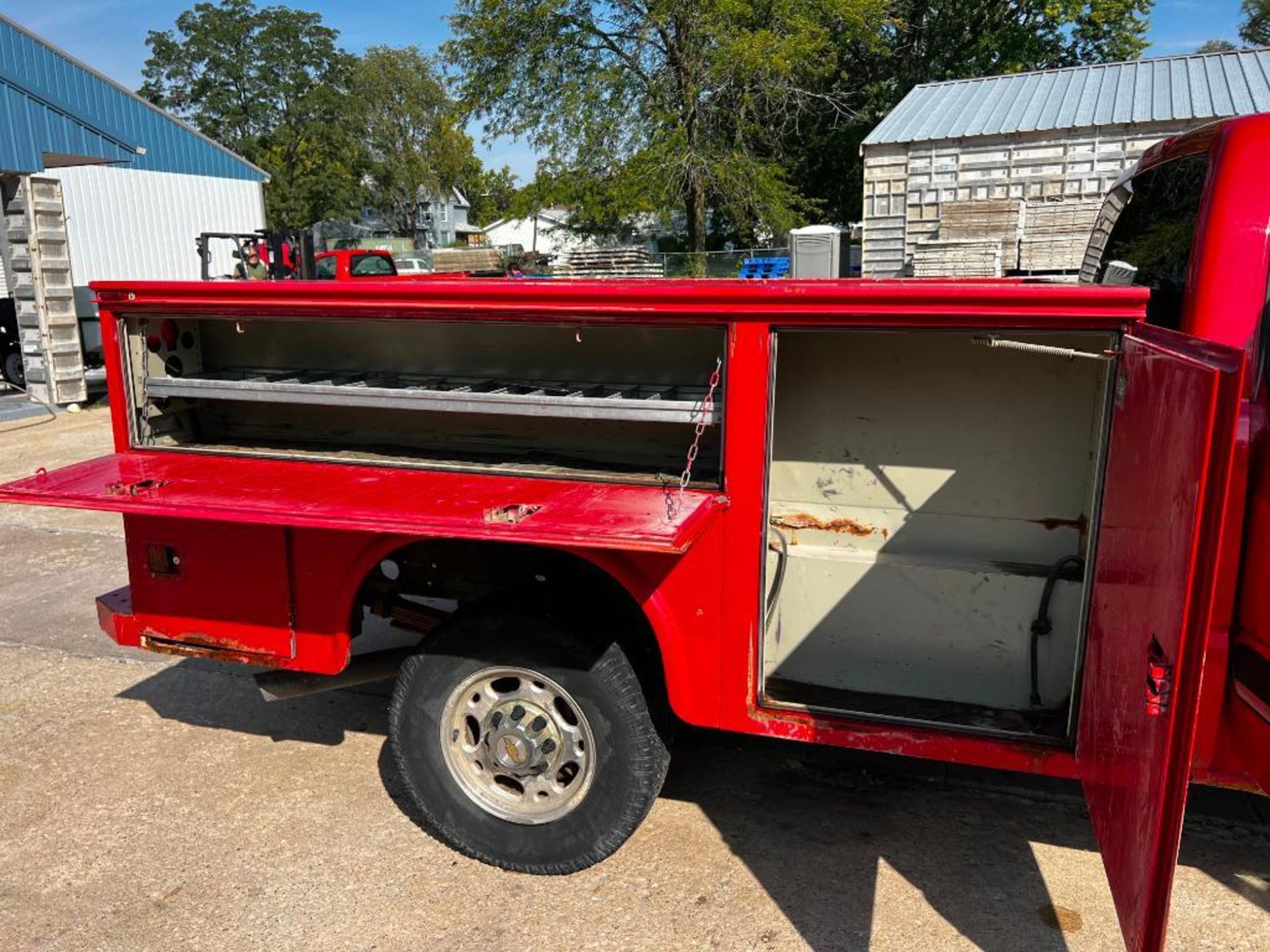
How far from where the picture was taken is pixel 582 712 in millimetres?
3127

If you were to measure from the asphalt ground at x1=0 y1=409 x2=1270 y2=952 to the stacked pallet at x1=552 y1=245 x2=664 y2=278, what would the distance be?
2084 cm

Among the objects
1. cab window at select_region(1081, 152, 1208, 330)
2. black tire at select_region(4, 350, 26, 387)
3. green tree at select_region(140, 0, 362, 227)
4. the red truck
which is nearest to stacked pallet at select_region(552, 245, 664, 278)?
black tire at select_region(4, 350, 26, 387)

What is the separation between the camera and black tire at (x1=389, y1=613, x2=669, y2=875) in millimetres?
3080

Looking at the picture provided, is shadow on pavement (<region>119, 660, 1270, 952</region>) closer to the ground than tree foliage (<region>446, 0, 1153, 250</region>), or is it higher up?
closer to the ground

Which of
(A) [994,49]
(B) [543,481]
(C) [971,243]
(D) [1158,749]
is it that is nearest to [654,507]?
(B) [543,481]

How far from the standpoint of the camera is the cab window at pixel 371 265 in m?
20.5

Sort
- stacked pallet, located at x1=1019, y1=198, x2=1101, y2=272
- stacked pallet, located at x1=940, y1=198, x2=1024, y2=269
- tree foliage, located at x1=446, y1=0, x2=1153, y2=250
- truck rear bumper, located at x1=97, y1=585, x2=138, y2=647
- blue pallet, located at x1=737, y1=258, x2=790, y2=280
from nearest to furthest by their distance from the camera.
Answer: truck rear bumper, located at x1=97, y1=585, x2=138, y2=647 < stacked pallet, located at x1=1019, y1=198, x2=1101, y2=272 < stacked pallet, located at x1=940, y1=198, x2=1024, y2=269 < blue pallet, located at x1=737, y1=258, x2=790, y2=280 < tree foliage, located at x1=446, y1=0, x2=1153, y2=250

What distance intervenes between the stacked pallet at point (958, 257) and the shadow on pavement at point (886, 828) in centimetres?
1312

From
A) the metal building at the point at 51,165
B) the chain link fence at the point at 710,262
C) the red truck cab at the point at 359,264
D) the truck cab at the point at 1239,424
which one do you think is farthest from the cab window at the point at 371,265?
the truck cab at the point at 1239,424

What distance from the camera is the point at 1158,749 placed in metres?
1.93

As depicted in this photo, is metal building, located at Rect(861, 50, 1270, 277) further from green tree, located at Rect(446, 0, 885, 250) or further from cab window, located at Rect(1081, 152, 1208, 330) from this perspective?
cab window, located at Rect(1081, 152, 1208, 330)

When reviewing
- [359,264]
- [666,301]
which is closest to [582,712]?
[666,301]

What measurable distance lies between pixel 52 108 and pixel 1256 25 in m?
61.5

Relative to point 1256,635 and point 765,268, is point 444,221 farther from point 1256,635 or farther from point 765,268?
point 1256,635
